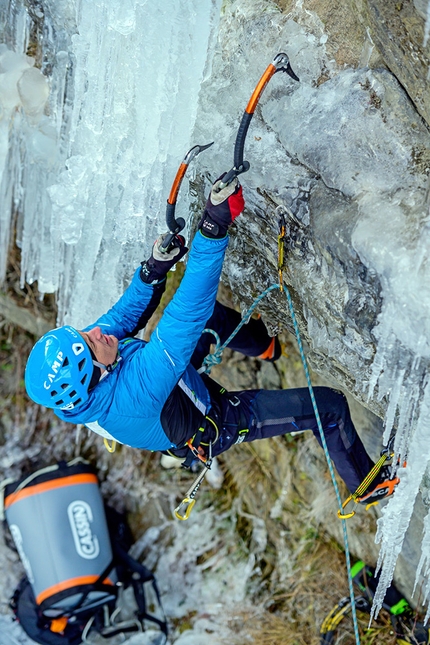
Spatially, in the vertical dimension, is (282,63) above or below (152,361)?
above

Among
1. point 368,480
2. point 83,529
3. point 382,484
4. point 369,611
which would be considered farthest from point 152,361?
point 83,529

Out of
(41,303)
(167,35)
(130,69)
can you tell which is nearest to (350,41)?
(167,35)

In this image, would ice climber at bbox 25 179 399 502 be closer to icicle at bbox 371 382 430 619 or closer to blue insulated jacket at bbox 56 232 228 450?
blue insulated jacket at bbox 56 232 228 450

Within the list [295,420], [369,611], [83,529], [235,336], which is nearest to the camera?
[295,420]

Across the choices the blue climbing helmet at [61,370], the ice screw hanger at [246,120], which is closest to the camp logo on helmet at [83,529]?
the blue climbing helmet at [61,370]

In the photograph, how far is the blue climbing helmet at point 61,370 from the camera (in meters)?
2.50

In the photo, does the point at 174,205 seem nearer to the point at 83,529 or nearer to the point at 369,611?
the point at 369,611

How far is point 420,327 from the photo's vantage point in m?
2.06

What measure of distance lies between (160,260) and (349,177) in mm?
967

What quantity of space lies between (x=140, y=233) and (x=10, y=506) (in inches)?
130

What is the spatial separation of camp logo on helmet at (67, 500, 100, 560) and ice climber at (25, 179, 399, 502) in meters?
2.50

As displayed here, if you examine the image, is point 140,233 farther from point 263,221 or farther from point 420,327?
point 420,327

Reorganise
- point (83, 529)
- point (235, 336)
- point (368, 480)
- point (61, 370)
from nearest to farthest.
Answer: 1. point (61, 370)
2. point (368, 480)
3. point (235, 336)
4. point (83, 529)

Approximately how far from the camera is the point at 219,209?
7.65 feet
